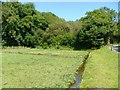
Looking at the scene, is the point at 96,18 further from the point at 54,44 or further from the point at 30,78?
the point at 30,78

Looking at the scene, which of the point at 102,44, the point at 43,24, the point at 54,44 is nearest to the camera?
the point at 102,44

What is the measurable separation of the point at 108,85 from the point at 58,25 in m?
40.8

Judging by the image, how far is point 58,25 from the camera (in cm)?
5594

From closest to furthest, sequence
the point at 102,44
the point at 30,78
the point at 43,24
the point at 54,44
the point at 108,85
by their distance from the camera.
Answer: the point at 108,85, the point at 30,78, the point at 102,44, the point at 54,44, the point at 43,24

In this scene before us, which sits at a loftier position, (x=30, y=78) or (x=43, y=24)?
(x=43, y=24)

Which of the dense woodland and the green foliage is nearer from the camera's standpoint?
the green foliage

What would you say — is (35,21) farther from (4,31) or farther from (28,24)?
(4,31)

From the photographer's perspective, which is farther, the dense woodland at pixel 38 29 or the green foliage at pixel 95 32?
the dense woodland at pixel 38 29

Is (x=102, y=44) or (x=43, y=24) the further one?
(x=43, y=24)

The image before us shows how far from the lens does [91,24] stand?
50.2 metres

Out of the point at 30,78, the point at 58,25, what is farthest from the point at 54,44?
the point at 30,78

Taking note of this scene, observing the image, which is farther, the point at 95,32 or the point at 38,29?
the point at 38,29

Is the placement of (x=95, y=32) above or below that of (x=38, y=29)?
below

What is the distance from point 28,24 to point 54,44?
6.55 metres
